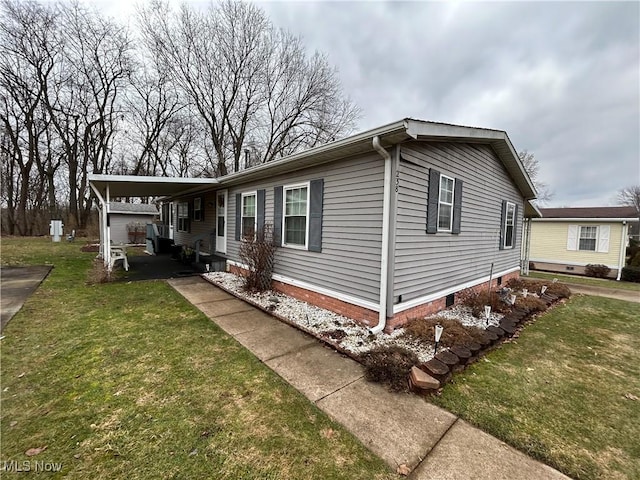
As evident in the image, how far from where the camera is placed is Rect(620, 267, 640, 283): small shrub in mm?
11617

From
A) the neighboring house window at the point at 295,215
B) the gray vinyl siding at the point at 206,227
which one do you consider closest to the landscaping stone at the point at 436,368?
the neighboring house window at the point at 295,215

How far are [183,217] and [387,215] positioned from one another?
11428 mm

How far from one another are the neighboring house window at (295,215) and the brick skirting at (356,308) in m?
1.05

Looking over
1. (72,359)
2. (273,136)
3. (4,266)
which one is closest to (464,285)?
(72,359)

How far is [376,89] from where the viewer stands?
1290cm

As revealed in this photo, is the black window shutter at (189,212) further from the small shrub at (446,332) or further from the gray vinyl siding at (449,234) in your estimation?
the small shrub at (446,332)

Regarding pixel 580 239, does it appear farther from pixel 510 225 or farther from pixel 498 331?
pixel 498 331

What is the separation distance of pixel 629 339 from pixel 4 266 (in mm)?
16118

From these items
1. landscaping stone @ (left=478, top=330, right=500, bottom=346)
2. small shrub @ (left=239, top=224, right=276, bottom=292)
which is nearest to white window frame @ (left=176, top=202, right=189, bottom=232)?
small shrub @ (left=239, top=224, right=276, bottom=292)

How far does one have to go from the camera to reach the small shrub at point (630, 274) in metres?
11.6

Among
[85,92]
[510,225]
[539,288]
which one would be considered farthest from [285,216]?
[85,92]

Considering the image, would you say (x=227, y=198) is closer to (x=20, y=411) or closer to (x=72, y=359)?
(x=72, y=359)

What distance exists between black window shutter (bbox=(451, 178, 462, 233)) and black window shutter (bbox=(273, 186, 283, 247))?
379 cm

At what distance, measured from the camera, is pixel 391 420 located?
2438mm
